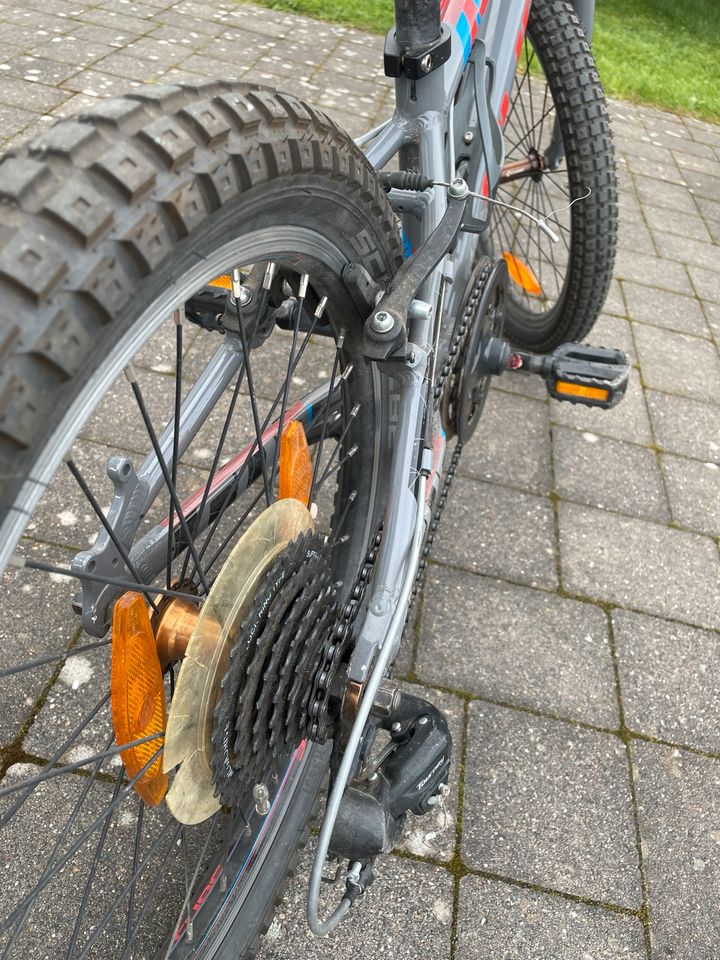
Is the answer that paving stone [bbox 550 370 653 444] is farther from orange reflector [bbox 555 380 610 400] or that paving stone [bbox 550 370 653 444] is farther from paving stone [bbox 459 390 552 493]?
orange reflector [bbox 555 380 610 400]

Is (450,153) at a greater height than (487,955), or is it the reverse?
(450,153)

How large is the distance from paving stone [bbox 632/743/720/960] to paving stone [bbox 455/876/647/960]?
61mm

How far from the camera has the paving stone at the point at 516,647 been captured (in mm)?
1554

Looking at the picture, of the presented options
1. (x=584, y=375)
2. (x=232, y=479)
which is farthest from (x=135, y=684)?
(x=584, y=375)

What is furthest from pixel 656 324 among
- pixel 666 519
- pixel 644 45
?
pixel 644 45

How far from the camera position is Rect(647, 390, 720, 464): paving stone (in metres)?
2.27

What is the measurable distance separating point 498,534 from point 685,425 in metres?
0.85

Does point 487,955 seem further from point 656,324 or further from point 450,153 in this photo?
point 656,324

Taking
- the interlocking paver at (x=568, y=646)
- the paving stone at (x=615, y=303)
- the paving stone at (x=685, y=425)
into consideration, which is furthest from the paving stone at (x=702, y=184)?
the paving stone at (x=685, y=425)

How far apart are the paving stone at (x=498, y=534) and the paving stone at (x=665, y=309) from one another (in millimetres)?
1220

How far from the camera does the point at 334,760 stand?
1001 millimetres

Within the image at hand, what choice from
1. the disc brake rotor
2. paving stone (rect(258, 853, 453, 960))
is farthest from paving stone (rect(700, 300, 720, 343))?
the disc brake rotor

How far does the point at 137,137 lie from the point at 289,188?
0.21 metres

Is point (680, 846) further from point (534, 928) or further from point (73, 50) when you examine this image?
point (73, 50)
